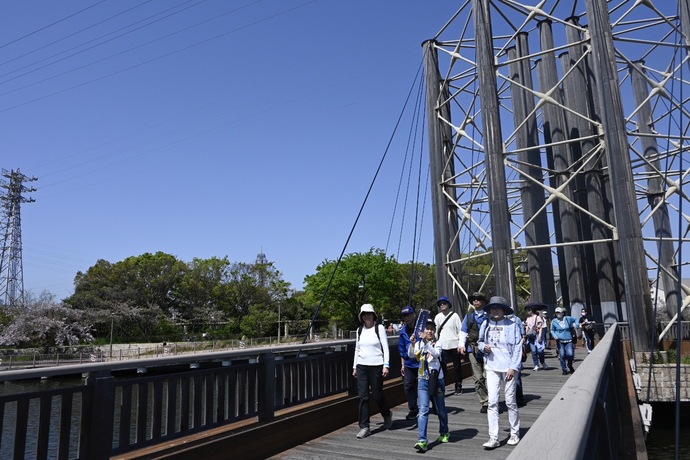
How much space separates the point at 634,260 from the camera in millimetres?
17141

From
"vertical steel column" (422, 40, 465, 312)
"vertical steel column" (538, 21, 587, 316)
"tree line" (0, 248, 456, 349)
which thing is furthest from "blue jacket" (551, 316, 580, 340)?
"tree line" (0, 248, 456, 349)

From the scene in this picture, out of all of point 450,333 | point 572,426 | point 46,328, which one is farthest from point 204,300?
point 572,426

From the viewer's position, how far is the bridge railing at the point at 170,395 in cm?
485

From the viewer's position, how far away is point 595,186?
2598 centimetres

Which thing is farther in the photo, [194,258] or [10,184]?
[10,184]

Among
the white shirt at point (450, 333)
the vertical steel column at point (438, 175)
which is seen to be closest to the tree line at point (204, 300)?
the vertical steel column at point (438, 175)

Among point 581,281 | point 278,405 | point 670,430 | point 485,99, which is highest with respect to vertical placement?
point 485,99

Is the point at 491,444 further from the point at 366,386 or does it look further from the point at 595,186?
the point at 595,186

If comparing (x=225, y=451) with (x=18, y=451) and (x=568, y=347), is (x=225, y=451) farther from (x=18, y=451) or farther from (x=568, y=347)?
(x=568, y=347)

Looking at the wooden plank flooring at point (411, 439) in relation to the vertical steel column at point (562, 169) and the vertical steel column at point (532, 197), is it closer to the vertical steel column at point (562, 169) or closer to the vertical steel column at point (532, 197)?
the vertical steel column at point (562, 169)

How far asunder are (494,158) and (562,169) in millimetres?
10730

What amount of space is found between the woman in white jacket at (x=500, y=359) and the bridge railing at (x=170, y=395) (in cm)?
266

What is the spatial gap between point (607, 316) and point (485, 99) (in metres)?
11.8

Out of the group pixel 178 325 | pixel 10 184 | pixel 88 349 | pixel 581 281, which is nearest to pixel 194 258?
pixel 178 325
